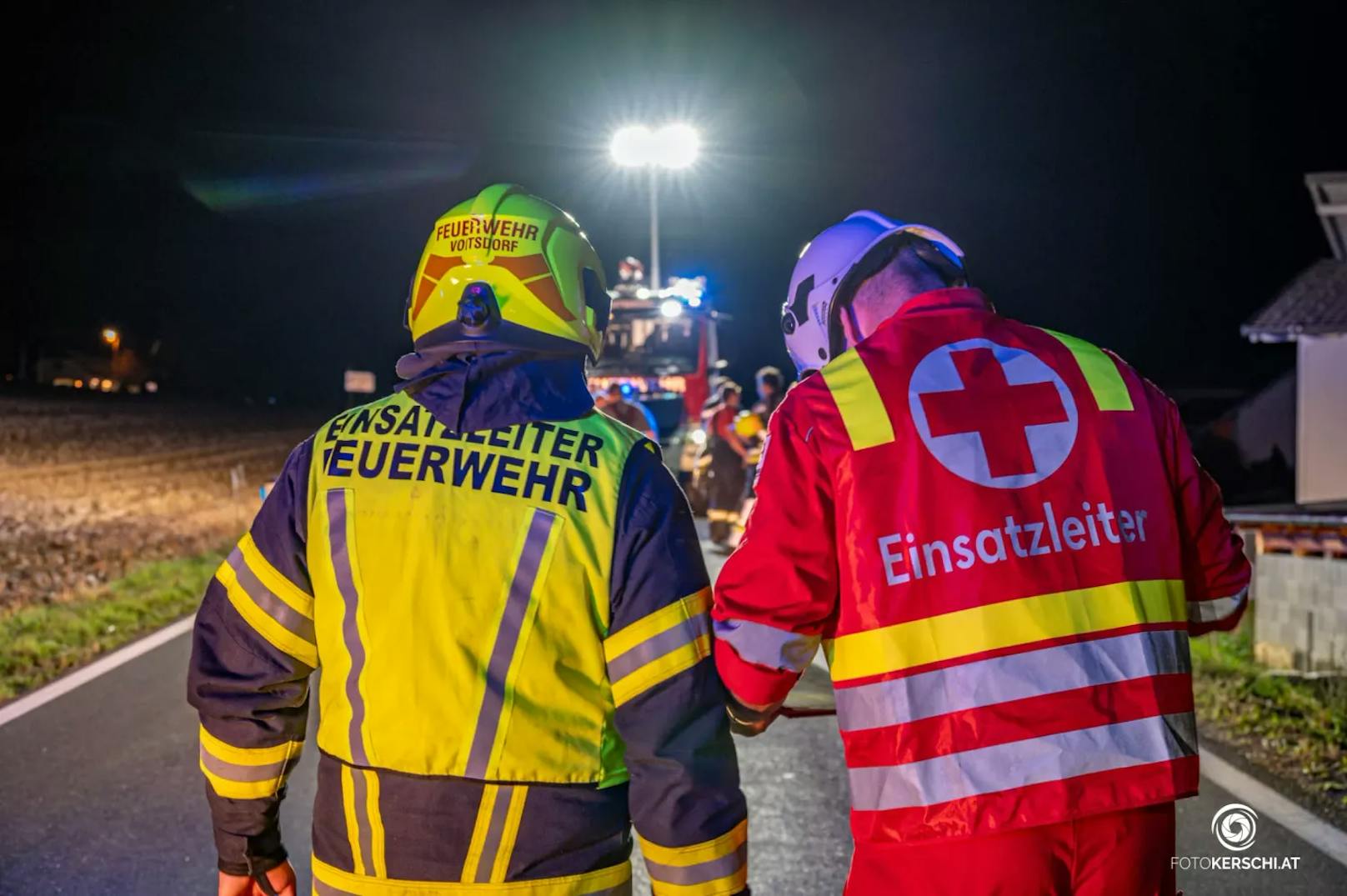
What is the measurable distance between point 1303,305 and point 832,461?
46.8 feet

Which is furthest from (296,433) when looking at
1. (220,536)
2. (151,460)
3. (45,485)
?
(220,536)

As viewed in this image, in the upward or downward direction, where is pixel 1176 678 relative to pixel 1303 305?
downward

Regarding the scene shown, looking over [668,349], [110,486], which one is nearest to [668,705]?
[668,349]

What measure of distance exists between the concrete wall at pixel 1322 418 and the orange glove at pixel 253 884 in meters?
14.8

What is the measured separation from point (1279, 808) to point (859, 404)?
12.1 ft

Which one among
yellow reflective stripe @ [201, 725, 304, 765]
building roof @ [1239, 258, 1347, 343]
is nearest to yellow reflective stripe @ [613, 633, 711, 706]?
yellow reflective stripe @ [201, 725, 304, 765]

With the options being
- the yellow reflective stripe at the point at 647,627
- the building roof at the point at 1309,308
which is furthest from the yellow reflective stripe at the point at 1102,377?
the building roof at the point at 1309,308

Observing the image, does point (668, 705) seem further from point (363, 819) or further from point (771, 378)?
point (771, 378)

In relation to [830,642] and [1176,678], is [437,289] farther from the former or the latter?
[1176,678]

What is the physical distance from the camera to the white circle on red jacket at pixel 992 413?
76.5 inches

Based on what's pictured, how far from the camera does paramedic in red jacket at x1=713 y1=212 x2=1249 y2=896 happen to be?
186 centimetres

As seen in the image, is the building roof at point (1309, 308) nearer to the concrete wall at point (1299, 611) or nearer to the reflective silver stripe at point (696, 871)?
the concrete wall at point (1299, 611)

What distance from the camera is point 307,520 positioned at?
2.09 meters

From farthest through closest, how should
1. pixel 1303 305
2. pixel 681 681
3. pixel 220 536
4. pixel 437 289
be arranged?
pixel 220 536 < pixel 1303 305 < pixel 437 289 < pixel 681 681
